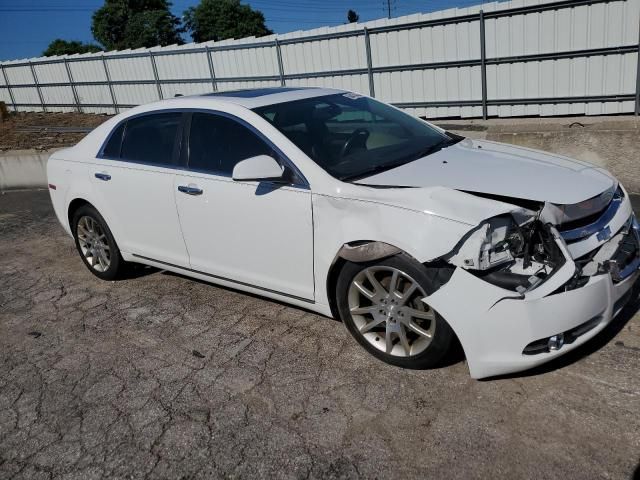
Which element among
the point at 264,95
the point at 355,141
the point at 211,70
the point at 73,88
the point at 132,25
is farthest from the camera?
the point at 132,25

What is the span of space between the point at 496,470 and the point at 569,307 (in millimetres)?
851

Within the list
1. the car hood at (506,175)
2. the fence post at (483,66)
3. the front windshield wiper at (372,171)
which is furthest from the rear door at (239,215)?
the fence post at (483,66)

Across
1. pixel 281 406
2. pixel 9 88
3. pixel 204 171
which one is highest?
pixel 9 88

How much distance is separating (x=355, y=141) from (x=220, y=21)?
2689 inches

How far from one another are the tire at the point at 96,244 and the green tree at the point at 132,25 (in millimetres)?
58908

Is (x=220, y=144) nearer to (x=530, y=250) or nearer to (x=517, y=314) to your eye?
(x=530, y=250)

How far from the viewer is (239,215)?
3.72 meters

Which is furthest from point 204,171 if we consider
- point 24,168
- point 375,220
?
point 24,168

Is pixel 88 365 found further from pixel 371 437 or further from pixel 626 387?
pixel 626 387

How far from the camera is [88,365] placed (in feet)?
12.2

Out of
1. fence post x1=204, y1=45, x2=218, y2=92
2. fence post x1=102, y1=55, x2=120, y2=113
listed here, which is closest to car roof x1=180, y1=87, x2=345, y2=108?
fence post x1=204, y1=45, x2=218, y2=92

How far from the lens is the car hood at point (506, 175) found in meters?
3.04

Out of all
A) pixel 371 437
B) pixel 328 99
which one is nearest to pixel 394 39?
pixel 328 99

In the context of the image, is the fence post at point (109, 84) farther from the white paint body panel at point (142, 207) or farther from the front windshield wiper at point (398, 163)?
the front windshield wiper at point (398, 163)
